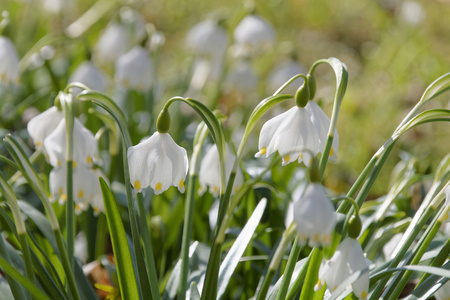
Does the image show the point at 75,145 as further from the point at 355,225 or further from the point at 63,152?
the point at 355,225

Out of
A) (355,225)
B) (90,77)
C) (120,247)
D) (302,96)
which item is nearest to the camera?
(355,225)

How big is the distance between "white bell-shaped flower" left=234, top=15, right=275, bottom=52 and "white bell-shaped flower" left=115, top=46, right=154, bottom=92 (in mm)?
534

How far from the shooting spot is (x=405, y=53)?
494 cm

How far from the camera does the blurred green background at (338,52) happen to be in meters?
3.30

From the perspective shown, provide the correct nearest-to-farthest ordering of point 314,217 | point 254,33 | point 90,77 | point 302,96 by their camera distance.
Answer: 1. point 314,217
2. point 302,96
3. point 90,77
4. point 254,33

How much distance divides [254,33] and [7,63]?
1219mm

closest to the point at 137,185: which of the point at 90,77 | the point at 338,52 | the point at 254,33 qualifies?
the point at 90,77

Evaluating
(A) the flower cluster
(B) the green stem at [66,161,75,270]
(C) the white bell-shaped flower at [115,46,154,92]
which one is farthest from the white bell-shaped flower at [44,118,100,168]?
(C) the white bell-shaped flower at [115,46,154,92]

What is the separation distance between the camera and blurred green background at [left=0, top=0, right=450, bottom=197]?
3305 mm

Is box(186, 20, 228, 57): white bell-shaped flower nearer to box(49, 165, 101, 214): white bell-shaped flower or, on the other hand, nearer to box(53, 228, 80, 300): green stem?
box(49, 165, 101, 214): white bell-shaped flower

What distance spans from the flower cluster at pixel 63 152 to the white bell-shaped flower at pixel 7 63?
0.57m

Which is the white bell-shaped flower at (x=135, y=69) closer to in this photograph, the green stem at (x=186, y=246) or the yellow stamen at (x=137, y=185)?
the green stem at (x=186, y=246)

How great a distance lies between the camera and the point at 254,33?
291cm

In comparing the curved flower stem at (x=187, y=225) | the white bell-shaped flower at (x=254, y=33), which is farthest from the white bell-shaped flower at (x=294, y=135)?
the white bell-shaped flower at (x=254, y=33)
